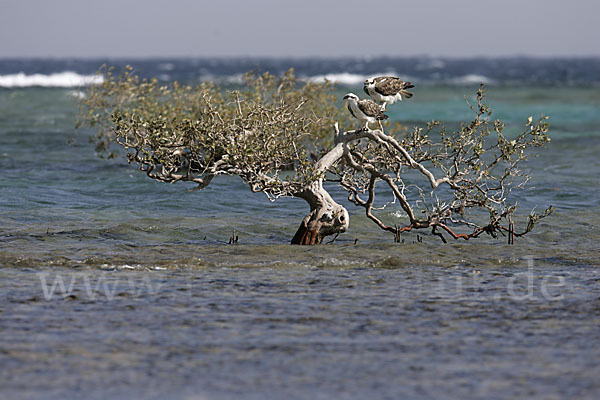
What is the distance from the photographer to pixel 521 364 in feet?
35.1

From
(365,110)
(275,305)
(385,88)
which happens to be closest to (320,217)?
(365,110)

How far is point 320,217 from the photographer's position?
17719 millimetres

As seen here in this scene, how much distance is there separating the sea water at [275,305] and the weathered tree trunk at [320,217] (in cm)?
35

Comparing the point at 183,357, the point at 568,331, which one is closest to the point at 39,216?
the point at 183,357

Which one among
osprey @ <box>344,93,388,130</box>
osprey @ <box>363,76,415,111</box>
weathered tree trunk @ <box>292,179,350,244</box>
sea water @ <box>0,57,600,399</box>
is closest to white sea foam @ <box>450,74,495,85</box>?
sea water @ <box>0,57,600,399</box>

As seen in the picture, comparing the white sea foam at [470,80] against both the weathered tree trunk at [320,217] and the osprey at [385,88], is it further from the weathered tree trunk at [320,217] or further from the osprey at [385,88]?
the osprey at [385,88]

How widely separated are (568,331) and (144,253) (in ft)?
28.7

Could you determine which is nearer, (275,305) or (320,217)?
(275,305)

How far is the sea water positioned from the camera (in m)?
10.1

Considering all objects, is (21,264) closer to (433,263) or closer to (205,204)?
(433,263)

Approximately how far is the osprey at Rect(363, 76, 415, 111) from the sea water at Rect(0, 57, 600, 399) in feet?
10.3

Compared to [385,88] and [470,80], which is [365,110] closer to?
[385,88]

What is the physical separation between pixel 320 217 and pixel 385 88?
3032 millimetres

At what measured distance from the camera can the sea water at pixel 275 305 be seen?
10078 mm
